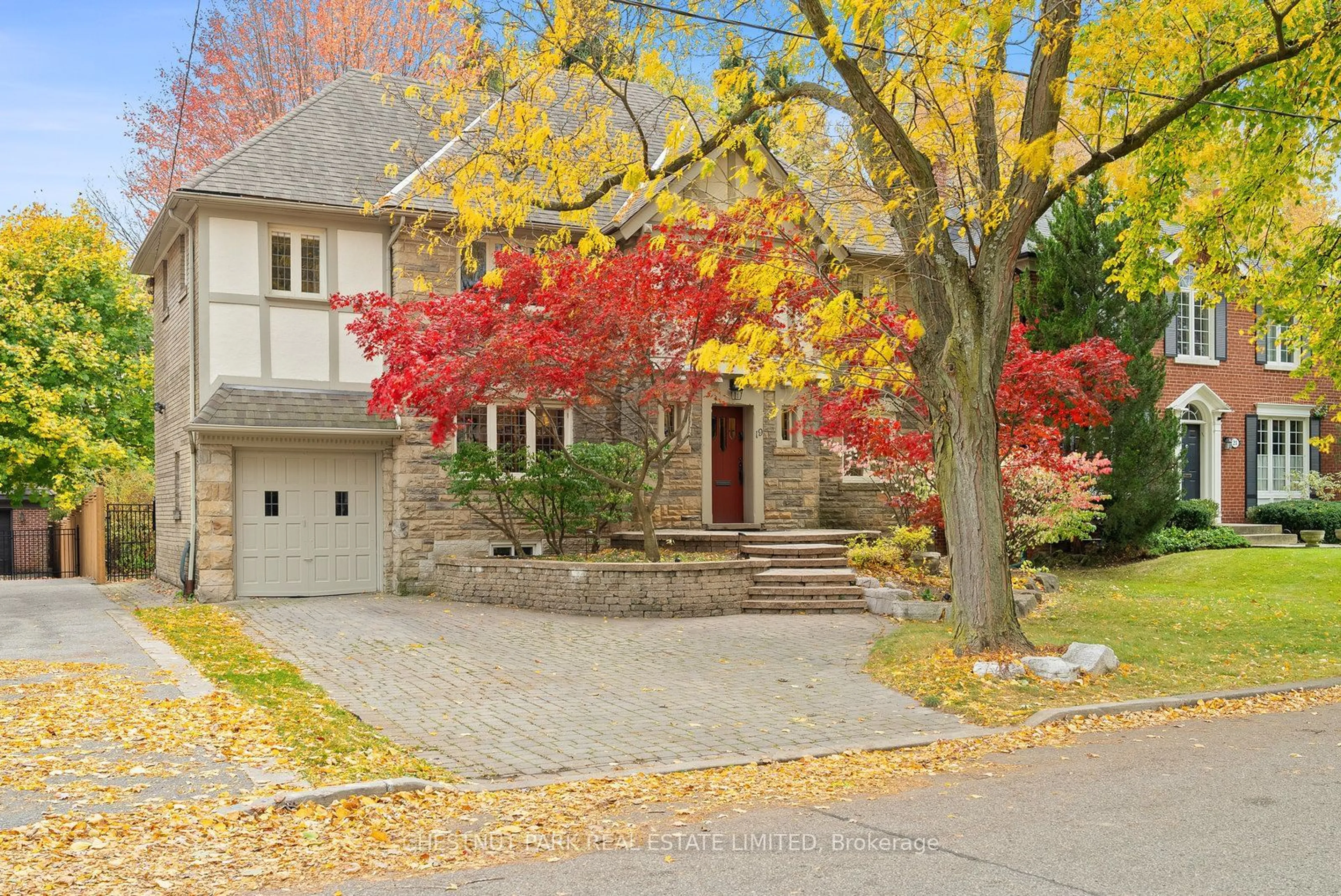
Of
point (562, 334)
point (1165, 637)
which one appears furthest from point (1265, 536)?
point (562, 334)

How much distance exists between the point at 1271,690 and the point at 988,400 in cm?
348

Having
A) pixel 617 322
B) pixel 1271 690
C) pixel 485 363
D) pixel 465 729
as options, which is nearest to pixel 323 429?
pixel 485 363

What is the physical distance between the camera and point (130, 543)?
76.7 feet

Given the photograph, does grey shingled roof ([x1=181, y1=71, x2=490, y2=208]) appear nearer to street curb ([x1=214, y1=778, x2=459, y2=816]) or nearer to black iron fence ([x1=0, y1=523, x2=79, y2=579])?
street curb ([x1=214, y1=778, x2=459, y2=816])

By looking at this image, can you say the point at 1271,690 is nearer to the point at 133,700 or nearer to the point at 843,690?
the point at 843,690

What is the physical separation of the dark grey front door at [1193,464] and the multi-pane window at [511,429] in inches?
603

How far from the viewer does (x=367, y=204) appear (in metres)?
10.1

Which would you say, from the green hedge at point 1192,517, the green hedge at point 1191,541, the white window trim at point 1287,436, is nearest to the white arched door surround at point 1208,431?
the white window trim at point 1287,436

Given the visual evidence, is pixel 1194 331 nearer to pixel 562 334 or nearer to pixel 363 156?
pixel 562 334

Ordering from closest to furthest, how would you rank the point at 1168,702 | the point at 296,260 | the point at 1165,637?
the point at 1168,702
the point at 1165,637
the point at 296,260

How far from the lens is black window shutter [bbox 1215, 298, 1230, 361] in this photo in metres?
24.2

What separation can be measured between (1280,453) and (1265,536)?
3608mm

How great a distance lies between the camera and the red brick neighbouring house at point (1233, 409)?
2395 cm

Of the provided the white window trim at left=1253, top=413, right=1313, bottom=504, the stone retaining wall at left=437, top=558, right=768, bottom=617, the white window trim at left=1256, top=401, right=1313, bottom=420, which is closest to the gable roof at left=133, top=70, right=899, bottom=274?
the stone retaining wall at left=437, top=558, right=768, bottom=617
